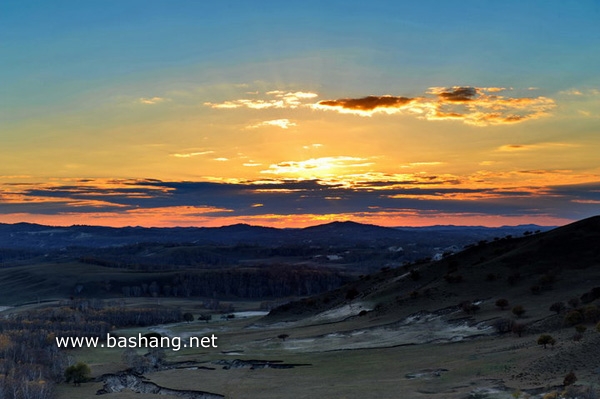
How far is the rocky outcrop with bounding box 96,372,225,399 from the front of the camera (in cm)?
7897

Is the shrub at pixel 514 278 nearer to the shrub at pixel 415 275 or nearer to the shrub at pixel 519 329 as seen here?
the shrub at pixel 415 275

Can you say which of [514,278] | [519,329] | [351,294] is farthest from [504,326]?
[351,294]

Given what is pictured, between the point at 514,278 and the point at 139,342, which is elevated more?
the point at 514,278

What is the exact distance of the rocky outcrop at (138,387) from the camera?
79.0 m

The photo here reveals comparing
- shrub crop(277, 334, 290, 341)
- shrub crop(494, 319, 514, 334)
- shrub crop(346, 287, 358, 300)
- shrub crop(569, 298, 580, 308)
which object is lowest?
shrub crop(277, 334, 290, 341)

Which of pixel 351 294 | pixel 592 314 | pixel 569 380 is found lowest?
pixel 351 294

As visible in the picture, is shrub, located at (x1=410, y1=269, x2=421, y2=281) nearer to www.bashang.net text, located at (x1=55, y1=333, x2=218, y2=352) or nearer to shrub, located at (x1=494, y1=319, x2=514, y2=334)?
www.bashang.net text, located at (x1=55, y1=333, x2=218, y2=352)

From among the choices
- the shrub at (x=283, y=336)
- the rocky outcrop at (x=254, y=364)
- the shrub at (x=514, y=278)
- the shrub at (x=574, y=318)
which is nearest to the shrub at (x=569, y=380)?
the shrub at (x=574, y=318)

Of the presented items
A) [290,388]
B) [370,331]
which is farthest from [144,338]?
[290,388]

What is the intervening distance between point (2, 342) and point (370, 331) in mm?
81839

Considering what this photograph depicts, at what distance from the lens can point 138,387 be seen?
89.8 metres

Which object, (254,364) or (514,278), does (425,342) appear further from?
(514,278)

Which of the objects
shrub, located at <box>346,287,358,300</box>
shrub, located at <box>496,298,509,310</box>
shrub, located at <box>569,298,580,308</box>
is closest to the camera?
shrub, located at <box>569,298,580,308</box>

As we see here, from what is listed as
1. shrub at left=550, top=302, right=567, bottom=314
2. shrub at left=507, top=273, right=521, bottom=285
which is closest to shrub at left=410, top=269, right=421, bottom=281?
shrub at left=507, top=273, right=521, bottom=285
